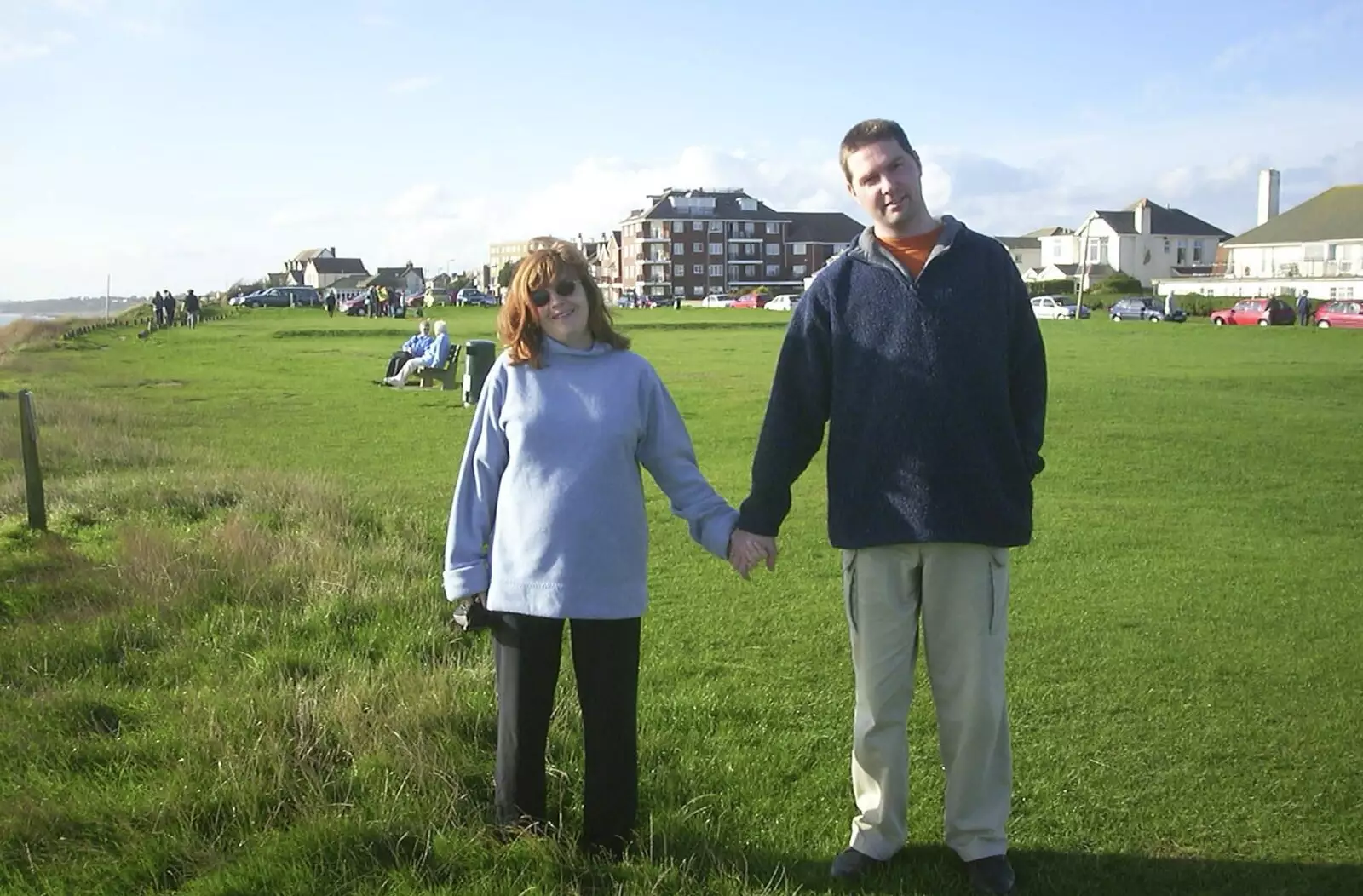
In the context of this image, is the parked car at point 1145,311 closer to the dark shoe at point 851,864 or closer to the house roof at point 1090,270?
the house roof at point 1090,270

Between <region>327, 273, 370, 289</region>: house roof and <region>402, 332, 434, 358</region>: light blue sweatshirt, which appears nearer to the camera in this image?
<region>402, 332, 434, 358</region>: light blue sweatshirt

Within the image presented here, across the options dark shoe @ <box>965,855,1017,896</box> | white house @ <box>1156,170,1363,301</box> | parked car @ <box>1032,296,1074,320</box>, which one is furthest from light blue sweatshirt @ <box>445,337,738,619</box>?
white house @ <box>1156,170,1363,301</box>

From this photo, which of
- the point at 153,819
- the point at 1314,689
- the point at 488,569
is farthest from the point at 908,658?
the point at 1314,689

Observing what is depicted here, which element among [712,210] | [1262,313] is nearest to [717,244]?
[712,210]

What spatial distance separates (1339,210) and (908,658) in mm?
95251

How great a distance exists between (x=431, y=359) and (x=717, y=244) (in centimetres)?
10776

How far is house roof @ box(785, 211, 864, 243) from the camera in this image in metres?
130

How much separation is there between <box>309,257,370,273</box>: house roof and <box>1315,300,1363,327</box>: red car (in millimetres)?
119208

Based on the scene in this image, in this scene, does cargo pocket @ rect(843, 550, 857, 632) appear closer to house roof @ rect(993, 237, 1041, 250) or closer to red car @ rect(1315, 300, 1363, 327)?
red car @ rect(1315, 300, 1363, 327)

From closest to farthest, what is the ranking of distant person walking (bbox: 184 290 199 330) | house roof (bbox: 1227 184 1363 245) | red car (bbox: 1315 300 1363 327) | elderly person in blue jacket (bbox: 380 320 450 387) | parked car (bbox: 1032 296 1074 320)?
1. elderly person in blue jacket (bbox: 380 320 450 387)
2. red car (bbox: 1315 300 1363 327)
3. distant person walking (bbox: 184 290 199 330)
4. parked car (bbox: 1032 296 1074 320)
5. house roof (bbox: 1227 184 1363 245)

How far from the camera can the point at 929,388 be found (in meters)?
3.68

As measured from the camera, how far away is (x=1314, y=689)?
5.80 meters

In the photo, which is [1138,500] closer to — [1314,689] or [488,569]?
[1314,689]

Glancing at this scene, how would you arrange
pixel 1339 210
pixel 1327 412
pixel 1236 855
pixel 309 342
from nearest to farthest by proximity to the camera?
pixel 1236 855 < pixel 1327 412 < pixel 309 342 < pixel 1339 210
